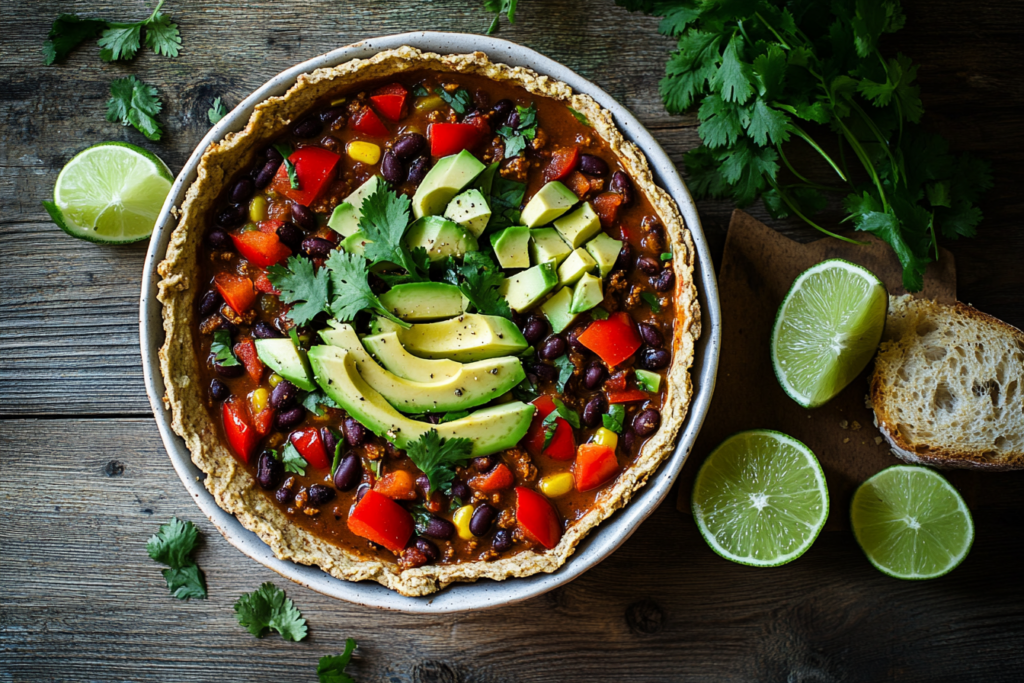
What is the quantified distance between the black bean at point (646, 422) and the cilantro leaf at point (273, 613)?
A: 1.98 m

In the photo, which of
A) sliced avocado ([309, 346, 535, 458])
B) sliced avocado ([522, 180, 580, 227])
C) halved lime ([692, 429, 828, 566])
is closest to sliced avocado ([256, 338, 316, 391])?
sliced avocado ([309, 346, 535, 458])

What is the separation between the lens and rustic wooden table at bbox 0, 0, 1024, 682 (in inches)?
128

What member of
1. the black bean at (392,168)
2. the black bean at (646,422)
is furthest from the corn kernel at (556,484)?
the black bean at (392,168)

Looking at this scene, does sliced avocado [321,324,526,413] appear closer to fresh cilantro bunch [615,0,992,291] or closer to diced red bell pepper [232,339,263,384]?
diced red bell pepper [232,339,263,384]

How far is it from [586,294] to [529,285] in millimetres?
247

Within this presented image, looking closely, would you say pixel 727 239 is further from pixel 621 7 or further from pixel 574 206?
pixel 621 7

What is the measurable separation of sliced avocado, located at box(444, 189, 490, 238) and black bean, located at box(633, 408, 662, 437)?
3.53 ft

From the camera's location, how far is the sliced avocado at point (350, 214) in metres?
2.79

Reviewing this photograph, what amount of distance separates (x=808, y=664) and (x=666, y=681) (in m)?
0.74

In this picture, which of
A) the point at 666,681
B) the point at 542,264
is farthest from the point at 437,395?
the point at 666,681

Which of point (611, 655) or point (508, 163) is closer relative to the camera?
point (508, 163)

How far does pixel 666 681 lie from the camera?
130 inches

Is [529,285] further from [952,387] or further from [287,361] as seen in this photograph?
[952,387]

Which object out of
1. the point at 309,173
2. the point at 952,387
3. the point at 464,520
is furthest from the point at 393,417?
the point at 952,387
